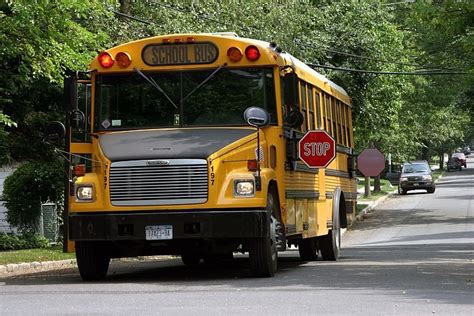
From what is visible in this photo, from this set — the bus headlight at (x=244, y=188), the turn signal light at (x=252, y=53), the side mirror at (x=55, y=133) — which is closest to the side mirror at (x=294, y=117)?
the turn signal light at (x=252, y=53)

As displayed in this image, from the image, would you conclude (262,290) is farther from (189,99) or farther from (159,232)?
(189,99)

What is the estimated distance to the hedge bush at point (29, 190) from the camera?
77.4 feet

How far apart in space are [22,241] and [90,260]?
9280 mm

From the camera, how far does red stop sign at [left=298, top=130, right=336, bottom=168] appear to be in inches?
626

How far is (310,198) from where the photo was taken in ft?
53.1

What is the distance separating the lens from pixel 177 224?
12977 mm

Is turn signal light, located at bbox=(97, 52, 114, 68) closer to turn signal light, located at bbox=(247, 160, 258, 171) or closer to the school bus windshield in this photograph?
the school bus windshield

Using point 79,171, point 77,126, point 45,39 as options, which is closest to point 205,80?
point 77,126

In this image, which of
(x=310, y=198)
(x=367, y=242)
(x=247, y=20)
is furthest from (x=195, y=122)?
(x=367, y=242)

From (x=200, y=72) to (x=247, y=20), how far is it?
42.7 feet

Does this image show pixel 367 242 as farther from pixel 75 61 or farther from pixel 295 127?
pixel 295 127

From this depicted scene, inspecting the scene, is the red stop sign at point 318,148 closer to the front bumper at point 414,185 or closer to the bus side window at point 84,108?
the bus side window at point 84,108

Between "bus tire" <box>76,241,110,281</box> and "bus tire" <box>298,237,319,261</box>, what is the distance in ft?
16.3

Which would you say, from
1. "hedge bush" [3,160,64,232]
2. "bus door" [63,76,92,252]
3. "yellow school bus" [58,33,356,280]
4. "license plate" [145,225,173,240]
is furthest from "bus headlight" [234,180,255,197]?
"hedge bush" [3,160,64,232]
